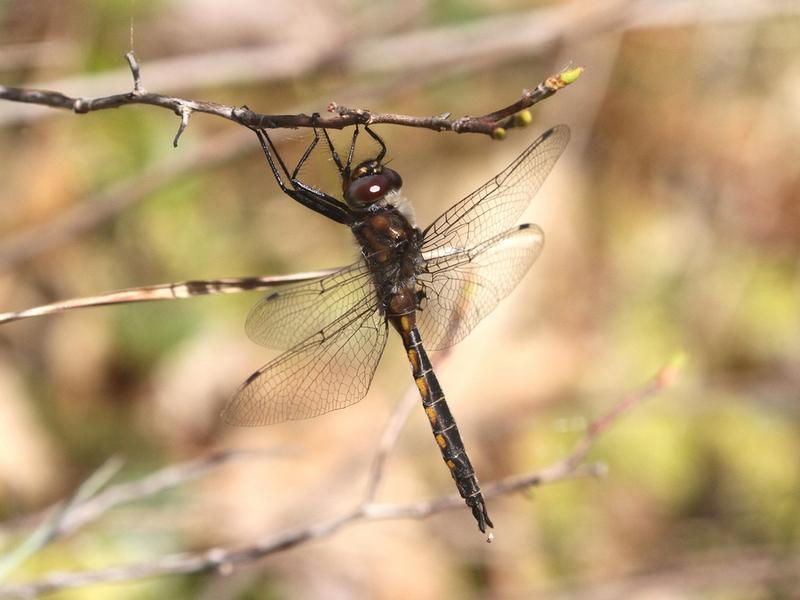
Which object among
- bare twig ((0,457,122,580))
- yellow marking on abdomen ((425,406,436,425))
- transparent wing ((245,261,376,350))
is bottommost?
bare twig ((0,457,122,580))

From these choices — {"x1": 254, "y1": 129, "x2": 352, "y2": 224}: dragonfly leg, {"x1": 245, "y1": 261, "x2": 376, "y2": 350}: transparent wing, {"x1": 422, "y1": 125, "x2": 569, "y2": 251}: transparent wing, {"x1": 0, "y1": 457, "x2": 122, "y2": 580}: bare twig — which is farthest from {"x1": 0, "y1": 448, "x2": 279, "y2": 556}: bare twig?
{"x1": 422, "y1": 125, "x2": 569, "y2": 251}: transparent wing

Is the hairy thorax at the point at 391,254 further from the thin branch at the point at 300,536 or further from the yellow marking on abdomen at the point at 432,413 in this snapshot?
the thin branch at the point at 300,536

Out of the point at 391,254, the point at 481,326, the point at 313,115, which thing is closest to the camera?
the point at 313,115

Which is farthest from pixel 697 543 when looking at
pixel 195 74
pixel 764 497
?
pixel 195 74

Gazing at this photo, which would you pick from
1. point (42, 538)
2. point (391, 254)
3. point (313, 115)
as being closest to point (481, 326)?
point (391, 254)

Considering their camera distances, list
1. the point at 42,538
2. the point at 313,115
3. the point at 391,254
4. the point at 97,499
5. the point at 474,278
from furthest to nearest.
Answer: the point at 474,278, the point at 391,254, the point at 97,499, the point at 42,538, the point at 313,115

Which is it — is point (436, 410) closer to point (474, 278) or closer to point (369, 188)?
point (474, 278)

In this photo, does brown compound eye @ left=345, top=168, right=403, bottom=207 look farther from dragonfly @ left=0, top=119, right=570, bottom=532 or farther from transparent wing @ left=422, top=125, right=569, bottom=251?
transparent wing @ left=422, top=125, right=569, bottom=251
